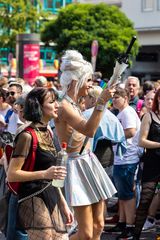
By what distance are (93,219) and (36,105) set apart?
134 centimetres

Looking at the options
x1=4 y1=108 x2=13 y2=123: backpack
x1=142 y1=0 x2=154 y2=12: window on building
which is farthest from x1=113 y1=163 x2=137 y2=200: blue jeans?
x1=142 y1=0 x2=154 y2=12: window on building

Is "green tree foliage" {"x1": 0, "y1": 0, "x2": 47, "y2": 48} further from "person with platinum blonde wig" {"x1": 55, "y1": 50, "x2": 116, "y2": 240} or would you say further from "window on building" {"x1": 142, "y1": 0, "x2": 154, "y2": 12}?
"person with platinum blonde wig" {"x1": 55, "y1": 50, "x2": 116, "y2": 240}

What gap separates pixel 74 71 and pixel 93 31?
3357cm

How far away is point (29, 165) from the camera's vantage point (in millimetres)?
5250

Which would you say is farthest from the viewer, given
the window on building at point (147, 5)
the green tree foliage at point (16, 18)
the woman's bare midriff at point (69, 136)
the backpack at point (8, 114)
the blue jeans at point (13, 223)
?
the window on building at point (147, 5)

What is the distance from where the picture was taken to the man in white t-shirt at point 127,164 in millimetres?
8797

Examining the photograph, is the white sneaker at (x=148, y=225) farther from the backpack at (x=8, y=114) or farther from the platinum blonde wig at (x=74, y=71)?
the platinum blonde wig at (x=74, y=71)

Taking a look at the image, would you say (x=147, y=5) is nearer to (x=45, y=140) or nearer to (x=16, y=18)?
(x=16, y=18)

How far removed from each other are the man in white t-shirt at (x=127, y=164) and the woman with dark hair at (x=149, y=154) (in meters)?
0.78

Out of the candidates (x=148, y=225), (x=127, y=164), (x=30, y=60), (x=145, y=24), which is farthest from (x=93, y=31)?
(x=127, y=164)

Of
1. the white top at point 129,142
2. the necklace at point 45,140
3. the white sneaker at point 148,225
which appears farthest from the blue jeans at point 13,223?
the white sneaker at point 148,225

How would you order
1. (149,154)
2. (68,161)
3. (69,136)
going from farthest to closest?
(149,154) < (68,161) < (69,136)

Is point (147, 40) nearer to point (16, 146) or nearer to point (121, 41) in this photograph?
point (121, 41)

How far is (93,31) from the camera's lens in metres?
39.3
